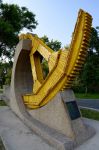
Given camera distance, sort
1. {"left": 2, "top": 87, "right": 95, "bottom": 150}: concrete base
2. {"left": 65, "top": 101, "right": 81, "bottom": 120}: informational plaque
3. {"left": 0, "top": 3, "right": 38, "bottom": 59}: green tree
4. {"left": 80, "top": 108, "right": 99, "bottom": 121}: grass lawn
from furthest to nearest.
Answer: {"left": 0, "top": 3, "right": 38, "bottom": 59}: green tree
{"left": 80, "top": 108, "right": 99, "bottom": 121}: grass lawn
{"left": 65, "top": 101, "right": 81, "bottom": 120}: informational plaque
{"left": 2, "top": 87, "right": 95, "bottom": 150}: concrete base

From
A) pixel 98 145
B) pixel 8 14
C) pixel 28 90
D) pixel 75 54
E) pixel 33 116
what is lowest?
pixel 98 145

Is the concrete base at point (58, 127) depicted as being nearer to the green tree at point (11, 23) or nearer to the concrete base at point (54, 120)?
the concrete base at point (54, 120)

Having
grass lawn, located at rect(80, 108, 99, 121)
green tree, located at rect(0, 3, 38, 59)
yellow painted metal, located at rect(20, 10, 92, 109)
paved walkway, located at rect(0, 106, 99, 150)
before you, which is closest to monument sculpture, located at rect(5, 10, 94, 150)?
yellow painted metal, located at rect(20, 10, 92, 109)

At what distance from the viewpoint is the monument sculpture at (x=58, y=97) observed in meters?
10.5

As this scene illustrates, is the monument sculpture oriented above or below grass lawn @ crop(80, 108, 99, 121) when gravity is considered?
above

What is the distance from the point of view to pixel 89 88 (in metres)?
43.4

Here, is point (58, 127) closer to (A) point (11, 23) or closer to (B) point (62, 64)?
(B) point (62, 64)

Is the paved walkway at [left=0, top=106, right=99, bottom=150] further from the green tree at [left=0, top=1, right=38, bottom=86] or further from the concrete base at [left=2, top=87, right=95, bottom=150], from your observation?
the green tree at [left=0, top=1, right=38, bottom=86]

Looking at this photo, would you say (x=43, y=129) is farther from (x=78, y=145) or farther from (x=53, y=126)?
(x=78, y=145)

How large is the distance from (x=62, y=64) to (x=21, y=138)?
3103 mm

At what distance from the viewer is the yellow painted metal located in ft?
34.5

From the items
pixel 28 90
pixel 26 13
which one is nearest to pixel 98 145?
pixel 28 90

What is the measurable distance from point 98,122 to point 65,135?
398cm

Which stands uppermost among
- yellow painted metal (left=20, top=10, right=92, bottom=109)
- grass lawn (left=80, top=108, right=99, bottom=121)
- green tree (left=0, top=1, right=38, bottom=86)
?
green tree (left=0, top=1, right=38, bottom=86)
